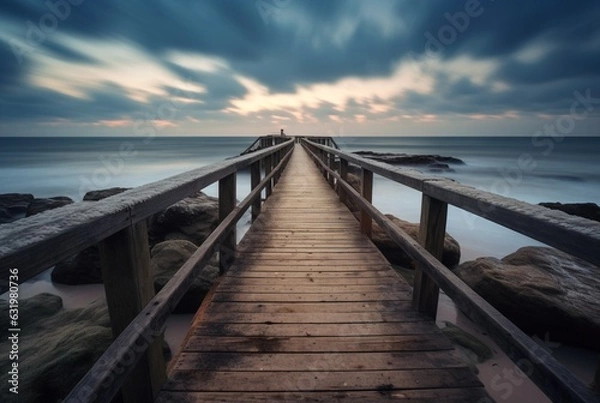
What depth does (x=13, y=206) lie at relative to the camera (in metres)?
13.6

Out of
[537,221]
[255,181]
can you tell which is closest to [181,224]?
[255,181]

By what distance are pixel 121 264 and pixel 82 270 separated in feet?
20.2

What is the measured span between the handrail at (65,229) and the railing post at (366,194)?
3099 millimetres

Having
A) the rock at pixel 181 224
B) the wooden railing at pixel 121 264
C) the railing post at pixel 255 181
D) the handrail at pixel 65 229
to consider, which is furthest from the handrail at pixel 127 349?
the rock at pixel 181 224

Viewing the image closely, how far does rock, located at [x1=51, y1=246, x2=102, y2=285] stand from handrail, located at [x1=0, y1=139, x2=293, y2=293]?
5.86 metres

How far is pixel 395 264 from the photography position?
6.36m

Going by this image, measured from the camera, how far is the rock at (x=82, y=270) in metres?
6.21

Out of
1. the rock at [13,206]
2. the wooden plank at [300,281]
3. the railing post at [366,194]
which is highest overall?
the railing post at [366,194]

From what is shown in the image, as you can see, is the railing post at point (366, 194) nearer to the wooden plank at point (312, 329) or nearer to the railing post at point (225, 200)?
the railing post at point (225, 200)

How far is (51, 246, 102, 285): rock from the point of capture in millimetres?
6211

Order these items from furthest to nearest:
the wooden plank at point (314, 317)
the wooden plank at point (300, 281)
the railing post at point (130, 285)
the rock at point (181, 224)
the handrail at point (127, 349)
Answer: the rock at point (181, 224), the wooden plank at point (300, 281), the wooden plank at point (314, 317), the railing post at point (130, 285), the handrail at point (127, 349)

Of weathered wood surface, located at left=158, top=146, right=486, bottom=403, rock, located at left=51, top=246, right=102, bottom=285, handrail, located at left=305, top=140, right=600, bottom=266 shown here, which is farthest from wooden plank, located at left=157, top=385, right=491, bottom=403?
rock, located at left=51, top=246, right=102, bottom=285

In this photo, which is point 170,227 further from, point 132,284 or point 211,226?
point 132,284

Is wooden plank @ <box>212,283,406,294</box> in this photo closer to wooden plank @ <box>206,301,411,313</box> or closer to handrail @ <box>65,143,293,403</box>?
wooden plank @ <box>206,301,411,313</box>
